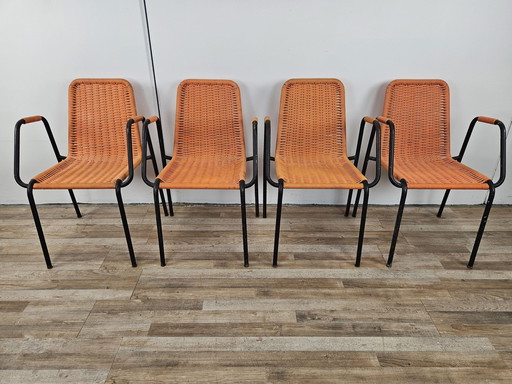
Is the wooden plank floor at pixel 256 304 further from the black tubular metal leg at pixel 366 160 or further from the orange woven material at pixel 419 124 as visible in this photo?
the orange woven material at pixel 419 124

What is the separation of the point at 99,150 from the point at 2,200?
3.24 ft

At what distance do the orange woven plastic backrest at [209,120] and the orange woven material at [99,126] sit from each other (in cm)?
27

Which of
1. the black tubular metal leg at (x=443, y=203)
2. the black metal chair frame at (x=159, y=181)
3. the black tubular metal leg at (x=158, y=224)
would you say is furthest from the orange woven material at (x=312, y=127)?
the black tubular metal leg at (x=443, y=203)

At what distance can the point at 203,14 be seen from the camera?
1.81 m

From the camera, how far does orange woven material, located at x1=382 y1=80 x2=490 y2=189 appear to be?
6.06ft

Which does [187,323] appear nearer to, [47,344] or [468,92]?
[47,344]

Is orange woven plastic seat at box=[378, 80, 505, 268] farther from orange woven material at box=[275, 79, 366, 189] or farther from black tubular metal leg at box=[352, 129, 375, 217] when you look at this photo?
orange woven material at box=[275, 79, 366, 189]

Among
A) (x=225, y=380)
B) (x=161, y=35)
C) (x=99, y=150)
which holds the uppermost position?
(x=161, y=35)

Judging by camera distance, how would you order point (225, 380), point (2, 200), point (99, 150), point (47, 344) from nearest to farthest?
point (225, 380)
point (47, 344)
point (99, 150)
point (2, 200)

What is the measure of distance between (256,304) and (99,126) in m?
1.35

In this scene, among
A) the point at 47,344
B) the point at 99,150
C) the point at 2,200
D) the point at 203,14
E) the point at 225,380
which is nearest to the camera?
the point at 225,380

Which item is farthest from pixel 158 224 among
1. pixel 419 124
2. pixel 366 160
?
pixel 419 124

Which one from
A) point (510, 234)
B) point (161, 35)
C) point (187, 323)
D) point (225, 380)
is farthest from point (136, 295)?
point (510, 234)

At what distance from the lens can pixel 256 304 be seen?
148 centimetres
